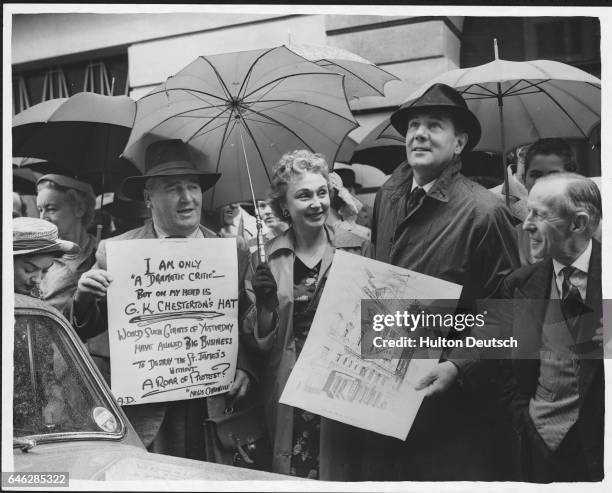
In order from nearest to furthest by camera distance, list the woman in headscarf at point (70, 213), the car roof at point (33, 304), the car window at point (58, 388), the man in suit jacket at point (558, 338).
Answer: the car window at point (58, 388), the car roof at point (33, 304), the man in suit jacket at point (558, 338), the woman in headscarf at point (70, 213)

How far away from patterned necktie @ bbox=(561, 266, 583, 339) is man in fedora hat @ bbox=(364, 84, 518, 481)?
0.33 m

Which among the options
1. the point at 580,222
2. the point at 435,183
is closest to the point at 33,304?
the point at 435,183

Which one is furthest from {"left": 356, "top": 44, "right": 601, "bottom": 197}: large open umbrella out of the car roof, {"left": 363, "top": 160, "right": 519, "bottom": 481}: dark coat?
the car roof

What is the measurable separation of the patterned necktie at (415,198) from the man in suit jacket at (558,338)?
0.61 metres

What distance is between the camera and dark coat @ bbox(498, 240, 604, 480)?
5023 millimetres

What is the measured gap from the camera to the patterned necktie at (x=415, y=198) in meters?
5.14

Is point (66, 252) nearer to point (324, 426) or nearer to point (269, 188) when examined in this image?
point (269, 188)

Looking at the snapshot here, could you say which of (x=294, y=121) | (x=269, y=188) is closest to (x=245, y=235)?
(x=269, y=188)

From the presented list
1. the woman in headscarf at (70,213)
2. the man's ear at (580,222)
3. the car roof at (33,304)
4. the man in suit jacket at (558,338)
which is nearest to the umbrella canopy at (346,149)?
the man in suit jacket at (558,338)

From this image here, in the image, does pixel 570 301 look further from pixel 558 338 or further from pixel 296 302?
pixel 296 302

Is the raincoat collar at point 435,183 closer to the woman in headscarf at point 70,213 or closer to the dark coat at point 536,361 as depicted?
the dark coat at point 536,361

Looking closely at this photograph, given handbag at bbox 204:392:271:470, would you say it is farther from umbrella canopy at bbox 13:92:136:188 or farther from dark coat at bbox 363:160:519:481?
umbrella canopy at bbox 13:92:136:188

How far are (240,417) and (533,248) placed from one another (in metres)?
1.96

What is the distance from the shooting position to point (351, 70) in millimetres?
5309
